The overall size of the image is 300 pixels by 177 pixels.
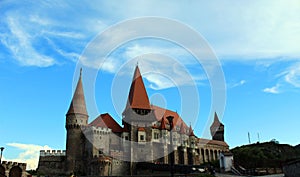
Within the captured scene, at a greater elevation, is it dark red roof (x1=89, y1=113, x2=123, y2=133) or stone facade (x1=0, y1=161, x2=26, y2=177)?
dark red roof (x1=89, y1=113, x2=123, y2=133)

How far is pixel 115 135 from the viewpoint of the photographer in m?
56.8

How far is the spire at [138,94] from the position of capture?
2408 inches

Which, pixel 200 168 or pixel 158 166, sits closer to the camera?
pixel 200 168

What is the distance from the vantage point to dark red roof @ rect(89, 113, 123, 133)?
56438 mm

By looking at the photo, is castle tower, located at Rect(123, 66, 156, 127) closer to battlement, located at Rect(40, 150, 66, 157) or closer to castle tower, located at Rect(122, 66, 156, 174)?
castle tower, located at Rect(122, 66, 156, 174)

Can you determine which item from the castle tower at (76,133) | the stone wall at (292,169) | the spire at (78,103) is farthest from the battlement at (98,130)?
the stone wall at (292,169)

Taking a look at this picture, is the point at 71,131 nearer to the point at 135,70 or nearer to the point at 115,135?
the point at 115,135

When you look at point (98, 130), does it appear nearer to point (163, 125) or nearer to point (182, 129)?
point (163, 125)

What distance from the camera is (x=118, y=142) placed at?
5647cm

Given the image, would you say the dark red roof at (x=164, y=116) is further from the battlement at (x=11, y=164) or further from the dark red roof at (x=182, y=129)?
the battlement at (x=11, y=164)

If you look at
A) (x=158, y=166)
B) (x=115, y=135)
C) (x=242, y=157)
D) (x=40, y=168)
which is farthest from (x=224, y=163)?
(x=40, y=168)

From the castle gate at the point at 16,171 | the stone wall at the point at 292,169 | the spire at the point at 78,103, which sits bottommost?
the castle gate at the point at 16,171

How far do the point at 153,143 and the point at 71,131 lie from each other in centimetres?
1757

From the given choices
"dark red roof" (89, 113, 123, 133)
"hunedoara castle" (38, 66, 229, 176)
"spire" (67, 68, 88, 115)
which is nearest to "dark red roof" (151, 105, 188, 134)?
"hunedoara castle" (38, 66, 229, 176)
